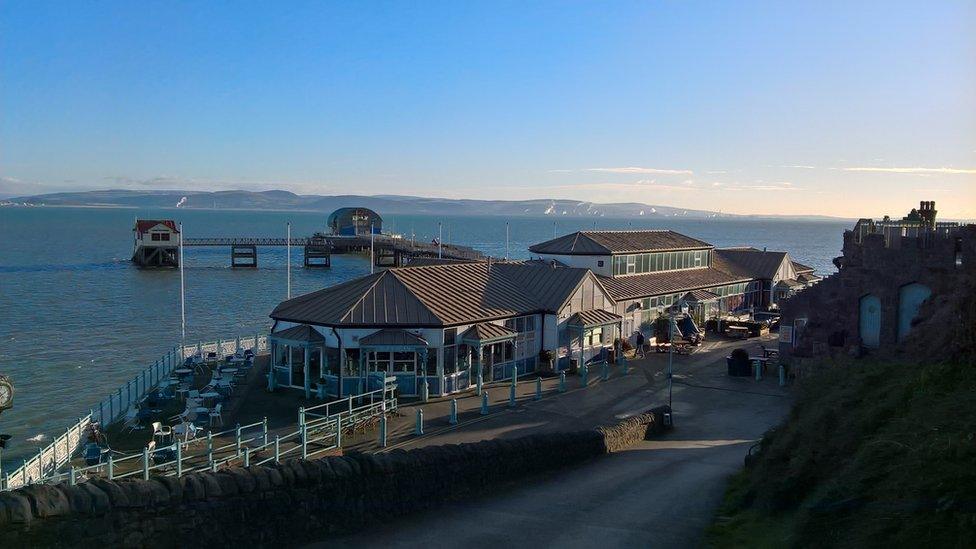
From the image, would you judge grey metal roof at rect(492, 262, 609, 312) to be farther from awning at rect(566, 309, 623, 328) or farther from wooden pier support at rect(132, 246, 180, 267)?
wooden pier support at rect(132, 246, 180, 267)

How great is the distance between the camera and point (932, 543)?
8.80m

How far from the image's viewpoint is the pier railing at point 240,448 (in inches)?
657

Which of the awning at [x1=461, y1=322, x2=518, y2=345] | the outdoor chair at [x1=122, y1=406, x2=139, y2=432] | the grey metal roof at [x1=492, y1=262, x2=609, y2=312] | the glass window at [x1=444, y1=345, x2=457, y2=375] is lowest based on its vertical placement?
the outdoor chair at [x1=122, y1=406, x2=139, y2=432]

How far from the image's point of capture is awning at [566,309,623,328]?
102 ft

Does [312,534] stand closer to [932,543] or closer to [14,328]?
[932,543]

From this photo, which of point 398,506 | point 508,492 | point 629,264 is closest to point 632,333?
point 629,264

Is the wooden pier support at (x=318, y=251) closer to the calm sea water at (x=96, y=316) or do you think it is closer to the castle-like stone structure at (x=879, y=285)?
the calm sea water at (x=96, y=316)

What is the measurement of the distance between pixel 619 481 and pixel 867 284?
49.3ft

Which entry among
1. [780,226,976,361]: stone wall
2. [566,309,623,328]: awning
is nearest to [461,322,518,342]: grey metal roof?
[566,309,623,328]: awning

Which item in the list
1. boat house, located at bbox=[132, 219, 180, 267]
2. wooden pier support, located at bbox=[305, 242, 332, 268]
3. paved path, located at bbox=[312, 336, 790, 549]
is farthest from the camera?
wooden pier support, located at bbox=[305, 242, 332, 268]

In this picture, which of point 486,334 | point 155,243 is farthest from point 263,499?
point 155,243

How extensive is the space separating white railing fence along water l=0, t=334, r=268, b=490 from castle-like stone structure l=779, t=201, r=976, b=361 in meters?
21.9

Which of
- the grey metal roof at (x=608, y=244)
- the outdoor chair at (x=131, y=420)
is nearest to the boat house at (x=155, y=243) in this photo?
the grey metal roof at (x=608, y=244)

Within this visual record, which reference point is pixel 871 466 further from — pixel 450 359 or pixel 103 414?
pixel 103 414
